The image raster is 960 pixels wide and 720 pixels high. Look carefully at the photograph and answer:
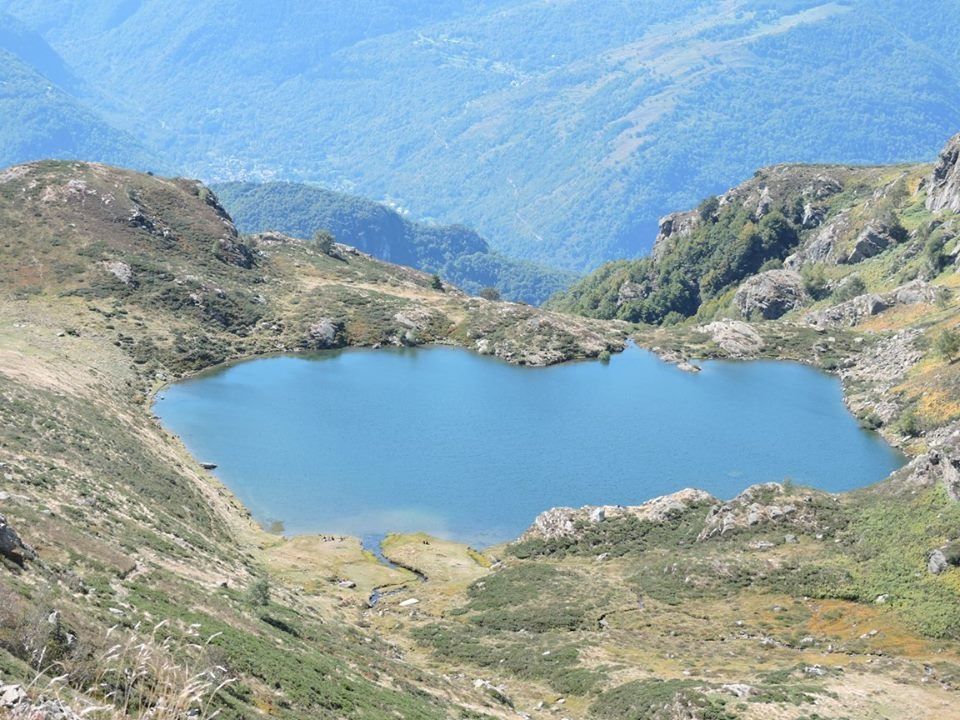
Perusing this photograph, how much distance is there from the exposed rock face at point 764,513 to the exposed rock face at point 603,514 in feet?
12.9

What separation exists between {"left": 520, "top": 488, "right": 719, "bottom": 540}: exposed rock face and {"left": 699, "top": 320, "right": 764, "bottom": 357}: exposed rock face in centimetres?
6865

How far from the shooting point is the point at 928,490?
67.9 meters

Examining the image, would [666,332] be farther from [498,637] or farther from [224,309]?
[498,637]

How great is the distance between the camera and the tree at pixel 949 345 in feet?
358

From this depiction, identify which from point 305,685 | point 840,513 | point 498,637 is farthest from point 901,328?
point 305,685

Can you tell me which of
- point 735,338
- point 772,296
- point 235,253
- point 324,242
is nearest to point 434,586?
point 735,338

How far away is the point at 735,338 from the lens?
14825cm

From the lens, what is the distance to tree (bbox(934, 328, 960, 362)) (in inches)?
4296

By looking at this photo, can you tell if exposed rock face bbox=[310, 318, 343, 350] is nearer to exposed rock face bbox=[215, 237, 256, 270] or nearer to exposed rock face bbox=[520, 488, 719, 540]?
exposed rock face bbox=[215, 237, 256, 270]

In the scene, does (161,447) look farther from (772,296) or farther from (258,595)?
(772,296)

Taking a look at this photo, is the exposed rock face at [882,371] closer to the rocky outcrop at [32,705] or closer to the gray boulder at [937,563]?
the gray boulder at [937,563]

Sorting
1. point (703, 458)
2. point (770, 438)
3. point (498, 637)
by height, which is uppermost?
point (770, 438)

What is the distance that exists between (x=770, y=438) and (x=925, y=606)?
172 ft

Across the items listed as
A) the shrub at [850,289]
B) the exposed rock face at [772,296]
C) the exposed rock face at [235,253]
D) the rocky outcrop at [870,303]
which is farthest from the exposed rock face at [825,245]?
the exposed rock face at [235,253]
